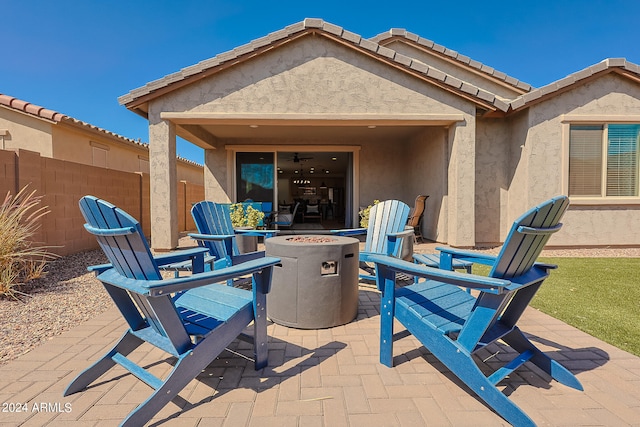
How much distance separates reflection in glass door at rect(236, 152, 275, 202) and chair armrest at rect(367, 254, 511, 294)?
24.2ft

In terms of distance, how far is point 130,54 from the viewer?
10.4m

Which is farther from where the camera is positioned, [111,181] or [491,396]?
[111,181]

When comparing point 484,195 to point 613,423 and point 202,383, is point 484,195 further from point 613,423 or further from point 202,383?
point 202,383

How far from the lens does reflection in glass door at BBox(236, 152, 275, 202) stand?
29.2 ft

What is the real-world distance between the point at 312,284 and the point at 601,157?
689 centimetres

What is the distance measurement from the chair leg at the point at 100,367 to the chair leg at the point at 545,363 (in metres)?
2.33

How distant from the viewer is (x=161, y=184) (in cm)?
569

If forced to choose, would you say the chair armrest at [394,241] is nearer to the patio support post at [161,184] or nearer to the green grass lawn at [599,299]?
the green grass lawn at [599,299]

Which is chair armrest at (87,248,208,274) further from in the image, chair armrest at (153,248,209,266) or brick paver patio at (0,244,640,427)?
brick paver patio at (0,244,640,427)

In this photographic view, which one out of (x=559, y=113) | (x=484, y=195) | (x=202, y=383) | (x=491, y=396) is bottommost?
(x=202, y=383)

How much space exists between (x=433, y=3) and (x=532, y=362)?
12801 mm

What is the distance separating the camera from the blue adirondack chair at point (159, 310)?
140cm

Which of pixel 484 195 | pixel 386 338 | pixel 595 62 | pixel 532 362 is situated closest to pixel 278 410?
pixel 386 338

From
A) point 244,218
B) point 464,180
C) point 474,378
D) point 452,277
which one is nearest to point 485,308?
point 452,277
